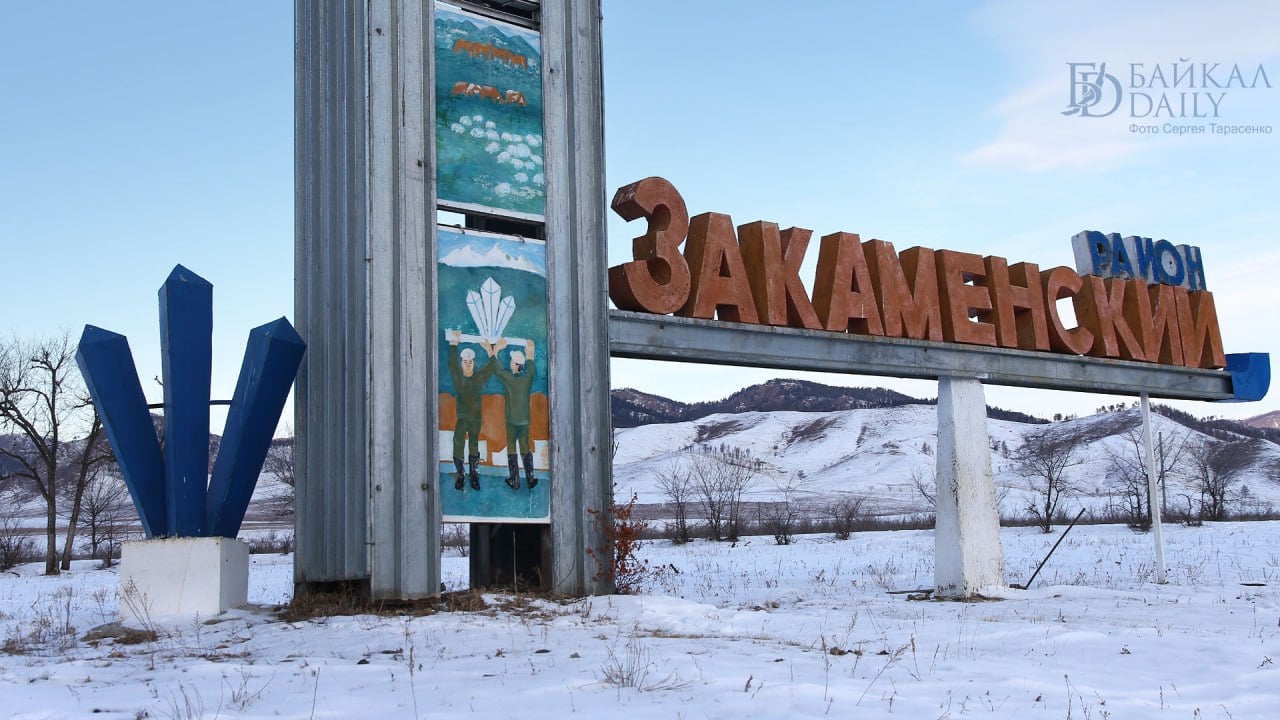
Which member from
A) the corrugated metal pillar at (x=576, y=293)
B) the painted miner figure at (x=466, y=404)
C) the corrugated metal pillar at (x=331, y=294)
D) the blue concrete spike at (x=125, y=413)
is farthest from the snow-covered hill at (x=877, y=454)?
the blue concrete spike at (x=125, y=413)

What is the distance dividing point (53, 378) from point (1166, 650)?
37634mm

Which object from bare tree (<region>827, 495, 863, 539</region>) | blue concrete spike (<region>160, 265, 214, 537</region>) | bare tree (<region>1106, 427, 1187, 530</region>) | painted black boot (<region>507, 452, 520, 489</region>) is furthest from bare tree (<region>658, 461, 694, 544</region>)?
blue concrete spike (<region>160, 265, 214, 537</region>)

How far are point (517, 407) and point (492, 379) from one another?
1.46 ft

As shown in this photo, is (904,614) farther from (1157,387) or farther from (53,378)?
(53,378)

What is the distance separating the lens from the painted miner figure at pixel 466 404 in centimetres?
1298

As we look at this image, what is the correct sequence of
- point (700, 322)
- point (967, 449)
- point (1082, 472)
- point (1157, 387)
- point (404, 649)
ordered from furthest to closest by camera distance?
point (1082, 472) < point (1157, 387) < point (967, 449) < point (700, 322) < point (404, 649)

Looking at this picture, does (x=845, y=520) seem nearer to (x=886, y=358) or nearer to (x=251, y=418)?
Result: (x=886, y=358)

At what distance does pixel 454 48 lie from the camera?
13.9m

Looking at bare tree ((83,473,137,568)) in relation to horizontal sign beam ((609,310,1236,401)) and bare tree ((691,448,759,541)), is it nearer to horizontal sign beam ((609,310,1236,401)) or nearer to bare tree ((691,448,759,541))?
horizontal sign beam ((609,310,1236,401))

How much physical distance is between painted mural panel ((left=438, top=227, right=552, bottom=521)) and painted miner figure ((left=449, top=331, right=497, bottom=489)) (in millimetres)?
11

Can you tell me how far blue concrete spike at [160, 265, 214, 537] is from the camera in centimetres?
1312

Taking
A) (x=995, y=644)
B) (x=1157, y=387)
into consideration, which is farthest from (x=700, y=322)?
(x=1157, y=387)

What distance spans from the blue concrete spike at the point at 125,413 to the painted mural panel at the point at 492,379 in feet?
11.4

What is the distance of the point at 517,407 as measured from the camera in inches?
530
